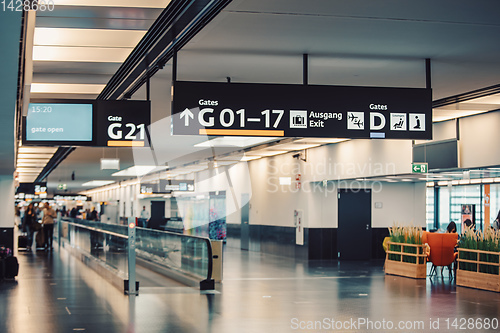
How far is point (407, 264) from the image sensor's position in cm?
1520

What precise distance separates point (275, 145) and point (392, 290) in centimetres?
735

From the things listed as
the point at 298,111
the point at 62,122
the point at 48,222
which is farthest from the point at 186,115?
the point at 48,222

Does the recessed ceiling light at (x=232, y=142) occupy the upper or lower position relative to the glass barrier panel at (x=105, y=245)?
upper

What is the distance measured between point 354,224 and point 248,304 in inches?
409

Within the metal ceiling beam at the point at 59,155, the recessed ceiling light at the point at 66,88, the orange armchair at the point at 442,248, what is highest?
the recessed ceiling light at the point at 66,88

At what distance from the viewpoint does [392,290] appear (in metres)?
12.6

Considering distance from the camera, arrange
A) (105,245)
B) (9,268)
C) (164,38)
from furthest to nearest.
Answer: (105,245)
(9,268)
(164,38)

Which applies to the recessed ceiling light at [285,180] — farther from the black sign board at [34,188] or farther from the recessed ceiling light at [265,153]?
the black sign board at [34,188]

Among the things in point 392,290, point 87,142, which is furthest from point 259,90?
point 392,290

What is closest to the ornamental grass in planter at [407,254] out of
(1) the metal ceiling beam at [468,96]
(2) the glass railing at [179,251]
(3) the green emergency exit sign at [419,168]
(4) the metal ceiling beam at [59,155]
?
(3) the green emergency exit sign at [419,168]

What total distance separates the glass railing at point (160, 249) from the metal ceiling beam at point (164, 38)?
13.8 ft

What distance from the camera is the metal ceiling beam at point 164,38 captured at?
643 cm

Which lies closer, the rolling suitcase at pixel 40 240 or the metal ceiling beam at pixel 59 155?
the metal ceiling beam at pixel 59 155

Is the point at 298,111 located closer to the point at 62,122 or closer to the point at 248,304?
the point at 62,122
